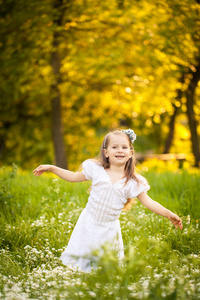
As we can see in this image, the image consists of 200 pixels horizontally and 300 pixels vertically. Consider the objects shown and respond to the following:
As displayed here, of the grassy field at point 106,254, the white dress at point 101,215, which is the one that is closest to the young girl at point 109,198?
the white dress at point 101,215

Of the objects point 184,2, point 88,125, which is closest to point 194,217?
point 184,2

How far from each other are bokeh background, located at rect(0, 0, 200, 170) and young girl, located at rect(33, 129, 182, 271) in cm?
377

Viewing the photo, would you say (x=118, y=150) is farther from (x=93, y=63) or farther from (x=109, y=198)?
(x=93, y=63)

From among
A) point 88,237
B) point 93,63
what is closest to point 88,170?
point 88,237

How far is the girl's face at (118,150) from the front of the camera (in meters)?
2.98

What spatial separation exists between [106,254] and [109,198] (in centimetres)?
100

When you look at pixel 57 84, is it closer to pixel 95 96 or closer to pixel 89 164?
pixel 95 96

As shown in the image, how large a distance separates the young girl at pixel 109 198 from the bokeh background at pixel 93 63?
3.77 m

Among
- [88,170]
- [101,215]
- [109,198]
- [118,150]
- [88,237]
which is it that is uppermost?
[118,150]

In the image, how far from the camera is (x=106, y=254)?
1940 millimetres

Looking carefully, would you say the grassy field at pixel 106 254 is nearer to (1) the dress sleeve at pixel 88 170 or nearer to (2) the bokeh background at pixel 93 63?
(1) the dress sleeve at pixel 88 170

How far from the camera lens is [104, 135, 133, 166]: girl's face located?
298 cm

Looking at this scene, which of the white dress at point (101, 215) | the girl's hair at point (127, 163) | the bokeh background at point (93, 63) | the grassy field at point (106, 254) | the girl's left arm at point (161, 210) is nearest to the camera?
the grassy field at point (106, 254)

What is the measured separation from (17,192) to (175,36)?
392cm
